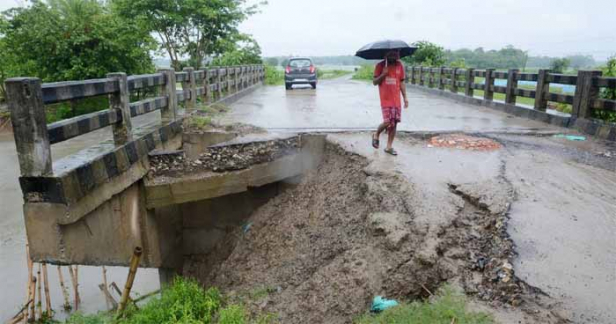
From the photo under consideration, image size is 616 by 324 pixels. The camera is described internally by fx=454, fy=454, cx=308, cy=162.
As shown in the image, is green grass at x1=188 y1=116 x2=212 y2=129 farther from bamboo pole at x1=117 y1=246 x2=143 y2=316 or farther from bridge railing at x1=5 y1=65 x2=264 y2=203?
bamboo pole at x1=117 y1=246 x2=143 y2=316

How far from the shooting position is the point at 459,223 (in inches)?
161

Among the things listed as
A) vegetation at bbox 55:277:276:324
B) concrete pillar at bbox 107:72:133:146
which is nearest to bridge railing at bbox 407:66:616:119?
vegetation at bbox 55:277:276:324

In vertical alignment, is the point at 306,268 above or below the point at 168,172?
below

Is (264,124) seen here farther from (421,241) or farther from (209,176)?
(421,241)

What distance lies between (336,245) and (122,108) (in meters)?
3.14

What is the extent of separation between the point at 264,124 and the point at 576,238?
5.95 m

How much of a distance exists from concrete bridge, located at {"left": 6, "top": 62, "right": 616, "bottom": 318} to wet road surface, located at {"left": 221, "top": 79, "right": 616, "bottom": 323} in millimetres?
110

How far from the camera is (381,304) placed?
340 centimetres

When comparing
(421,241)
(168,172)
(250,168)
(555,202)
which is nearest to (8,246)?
(168,172)

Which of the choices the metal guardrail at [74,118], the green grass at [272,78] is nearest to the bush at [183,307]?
the metal guardrail at [74,118]

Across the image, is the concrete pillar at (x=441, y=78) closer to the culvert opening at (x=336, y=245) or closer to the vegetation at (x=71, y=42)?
the vegetation at (x=71, y=42)

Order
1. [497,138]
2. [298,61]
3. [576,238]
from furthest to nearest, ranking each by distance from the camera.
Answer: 1. [298,61]
2. [497,138]
3. [576,238]

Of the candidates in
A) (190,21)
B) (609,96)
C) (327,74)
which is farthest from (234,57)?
(327,74)

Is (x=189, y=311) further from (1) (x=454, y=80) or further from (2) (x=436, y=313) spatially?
(1) (x=454, y=80)
